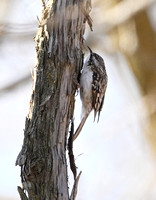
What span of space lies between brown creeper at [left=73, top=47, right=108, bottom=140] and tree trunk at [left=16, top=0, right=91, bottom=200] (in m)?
0.37

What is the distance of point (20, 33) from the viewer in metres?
2.91

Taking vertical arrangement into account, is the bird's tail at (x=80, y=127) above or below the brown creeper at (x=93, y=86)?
below

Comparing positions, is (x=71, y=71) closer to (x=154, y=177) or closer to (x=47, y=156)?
(x=47, y=156)

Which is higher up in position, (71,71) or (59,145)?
Answer: (71,71)

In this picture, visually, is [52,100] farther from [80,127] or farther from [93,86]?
[93,86]

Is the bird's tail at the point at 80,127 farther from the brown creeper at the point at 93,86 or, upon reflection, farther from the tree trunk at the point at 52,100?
the tree trunk at the point at 52,100

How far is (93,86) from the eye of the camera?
3.69 metres

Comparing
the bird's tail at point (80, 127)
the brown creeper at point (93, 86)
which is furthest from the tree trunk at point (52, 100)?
the brown creeper at point (93, 86)

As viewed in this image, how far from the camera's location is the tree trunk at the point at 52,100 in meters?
2.81

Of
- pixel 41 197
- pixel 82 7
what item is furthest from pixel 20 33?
pixel 41 197

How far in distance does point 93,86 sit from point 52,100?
2.62 ft

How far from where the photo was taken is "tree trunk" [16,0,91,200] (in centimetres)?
281

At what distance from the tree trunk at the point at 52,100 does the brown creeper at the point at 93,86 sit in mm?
365

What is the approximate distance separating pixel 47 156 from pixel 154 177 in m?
0.66
